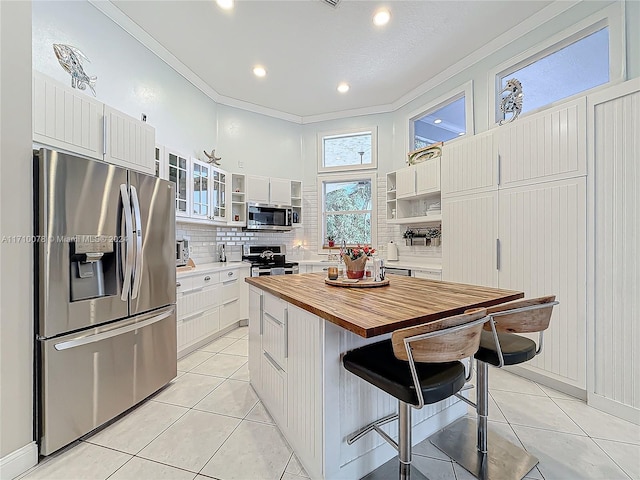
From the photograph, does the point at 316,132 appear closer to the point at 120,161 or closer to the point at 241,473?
the point at 120,161

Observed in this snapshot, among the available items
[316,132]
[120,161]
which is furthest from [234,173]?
[120,161]

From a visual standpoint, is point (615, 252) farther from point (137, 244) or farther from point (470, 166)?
point (137, 244)

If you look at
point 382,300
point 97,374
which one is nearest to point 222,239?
point 97,374

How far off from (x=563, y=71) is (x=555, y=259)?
186 centimetres

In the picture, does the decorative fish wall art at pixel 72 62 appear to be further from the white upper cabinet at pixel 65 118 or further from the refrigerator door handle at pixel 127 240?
the refrigerator door handle at pixel 127 240

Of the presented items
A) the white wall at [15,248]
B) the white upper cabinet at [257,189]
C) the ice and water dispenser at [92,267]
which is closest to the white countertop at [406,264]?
the white upper cabinet at [257,189]

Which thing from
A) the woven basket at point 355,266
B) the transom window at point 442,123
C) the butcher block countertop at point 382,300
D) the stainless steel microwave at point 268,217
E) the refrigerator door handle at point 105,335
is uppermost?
the transom window at point 442,123

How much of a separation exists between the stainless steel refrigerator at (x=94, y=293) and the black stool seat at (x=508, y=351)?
2.25 m

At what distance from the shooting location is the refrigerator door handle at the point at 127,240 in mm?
1999

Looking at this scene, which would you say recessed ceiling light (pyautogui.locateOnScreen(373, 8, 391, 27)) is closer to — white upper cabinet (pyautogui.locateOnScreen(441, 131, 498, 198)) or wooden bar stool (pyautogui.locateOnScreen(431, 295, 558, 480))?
white upper cabinet (pyautogui.locateOnScreen(441, 131, 498, 198))

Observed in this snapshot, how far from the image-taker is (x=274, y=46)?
3.43m

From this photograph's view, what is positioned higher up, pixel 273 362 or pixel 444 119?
pixel 444 119

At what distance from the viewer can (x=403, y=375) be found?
1.18m

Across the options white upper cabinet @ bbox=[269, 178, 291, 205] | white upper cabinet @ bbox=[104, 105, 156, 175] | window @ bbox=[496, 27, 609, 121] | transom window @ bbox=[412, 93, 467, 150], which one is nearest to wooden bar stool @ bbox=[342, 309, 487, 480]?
white upper cabinet @ bbox=[104, 105, 156, 175]
